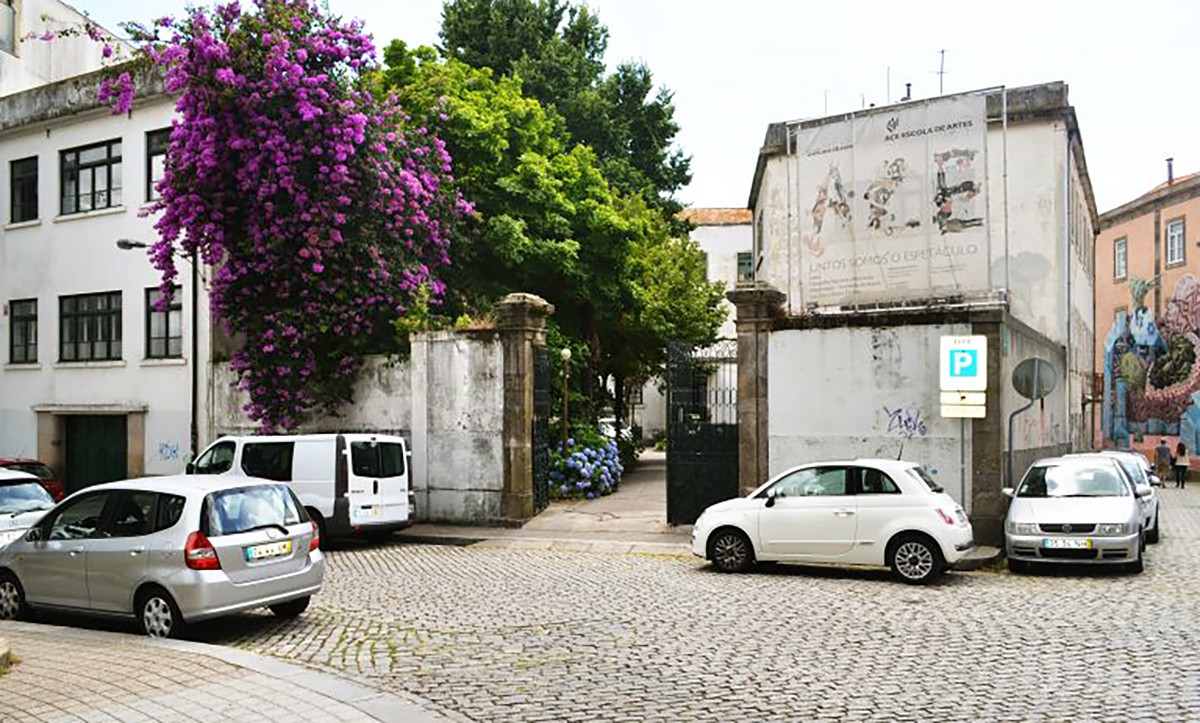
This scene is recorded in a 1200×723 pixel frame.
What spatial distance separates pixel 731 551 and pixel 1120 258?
40.6 meters

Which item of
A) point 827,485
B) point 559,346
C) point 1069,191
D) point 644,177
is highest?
point 644,177

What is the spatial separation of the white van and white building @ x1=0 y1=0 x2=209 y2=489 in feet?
20.7

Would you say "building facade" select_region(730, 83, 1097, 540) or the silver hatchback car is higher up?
"building facade" select_region(730, 83, 1097, 540)

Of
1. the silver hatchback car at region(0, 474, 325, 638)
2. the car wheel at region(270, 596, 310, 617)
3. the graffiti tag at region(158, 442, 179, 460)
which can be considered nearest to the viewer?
the silver hatchback car at region(0, 474, 325, 638)

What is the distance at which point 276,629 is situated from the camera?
10.1m

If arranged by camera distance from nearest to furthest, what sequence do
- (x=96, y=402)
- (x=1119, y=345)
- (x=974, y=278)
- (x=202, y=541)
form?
(x=202, y=541) < (x=974, y=278) < (x=96, y=402) < (x=1119, y=345)

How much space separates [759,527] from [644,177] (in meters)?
24.6

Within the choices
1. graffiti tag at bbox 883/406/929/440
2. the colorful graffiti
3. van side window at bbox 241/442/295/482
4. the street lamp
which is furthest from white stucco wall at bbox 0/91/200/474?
the colorful graffiti

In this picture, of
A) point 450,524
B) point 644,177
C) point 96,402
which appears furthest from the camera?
point 644,177

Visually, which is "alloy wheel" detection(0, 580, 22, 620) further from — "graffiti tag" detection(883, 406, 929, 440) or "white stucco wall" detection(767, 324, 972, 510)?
"graffiti tag" detection(883, 406, 929, 440)

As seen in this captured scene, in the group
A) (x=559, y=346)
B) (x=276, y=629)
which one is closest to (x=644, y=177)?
(x=559, y=346)

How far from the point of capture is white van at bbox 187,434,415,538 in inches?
651

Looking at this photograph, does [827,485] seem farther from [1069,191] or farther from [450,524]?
[1069,191]

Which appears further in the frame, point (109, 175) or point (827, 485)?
point (109, 175)
